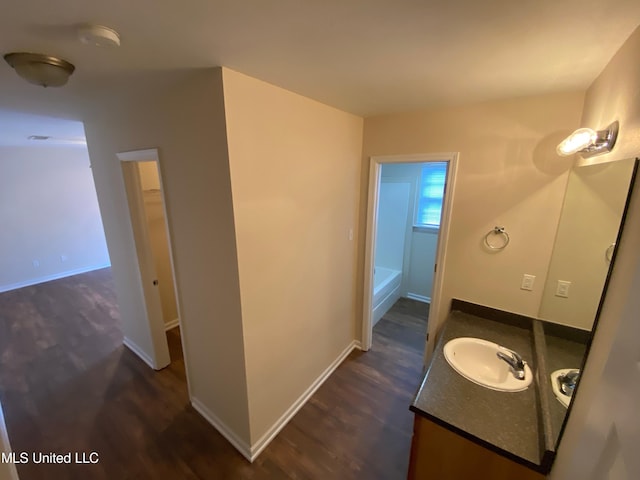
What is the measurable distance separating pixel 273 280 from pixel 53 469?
1922 millimetres

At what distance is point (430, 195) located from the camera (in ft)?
12.7

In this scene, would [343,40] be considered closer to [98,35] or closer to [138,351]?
[98,35]

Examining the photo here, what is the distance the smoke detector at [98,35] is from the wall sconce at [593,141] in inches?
76.0

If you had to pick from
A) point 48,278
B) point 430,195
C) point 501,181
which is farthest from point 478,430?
point 48,278

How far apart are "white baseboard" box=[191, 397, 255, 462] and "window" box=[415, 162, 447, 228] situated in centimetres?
338

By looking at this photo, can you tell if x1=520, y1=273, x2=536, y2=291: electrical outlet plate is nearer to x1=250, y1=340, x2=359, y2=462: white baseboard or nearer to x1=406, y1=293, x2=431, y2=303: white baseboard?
x1=250, y1=340, x2=359, y2=462: white baseboard

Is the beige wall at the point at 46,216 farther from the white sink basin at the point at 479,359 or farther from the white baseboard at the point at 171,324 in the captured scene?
the white sink basin at the point at 479,359

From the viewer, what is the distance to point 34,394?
7.70 feet

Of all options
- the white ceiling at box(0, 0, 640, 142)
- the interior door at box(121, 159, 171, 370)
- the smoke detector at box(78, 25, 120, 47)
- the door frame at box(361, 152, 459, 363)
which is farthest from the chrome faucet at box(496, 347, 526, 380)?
the interior door at box(121, 159, 171, 370)

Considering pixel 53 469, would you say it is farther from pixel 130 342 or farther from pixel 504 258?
pixel 504 258

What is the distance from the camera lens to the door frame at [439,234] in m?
2.08

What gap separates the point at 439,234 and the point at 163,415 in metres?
2.71

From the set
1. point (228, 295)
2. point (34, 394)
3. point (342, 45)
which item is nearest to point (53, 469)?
point (34, 394)

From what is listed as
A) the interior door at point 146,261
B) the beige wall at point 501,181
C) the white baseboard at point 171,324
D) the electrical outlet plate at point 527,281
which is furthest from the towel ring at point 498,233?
the white baseboard at point 171,324
